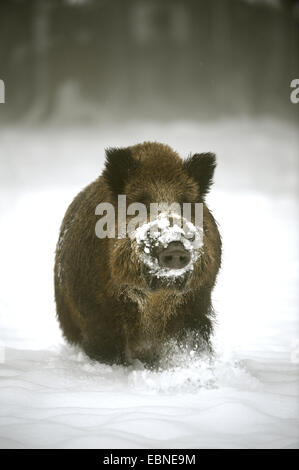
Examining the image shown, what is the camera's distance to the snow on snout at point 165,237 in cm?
357

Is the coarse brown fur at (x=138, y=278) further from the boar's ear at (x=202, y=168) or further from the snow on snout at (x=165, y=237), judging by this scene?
the snow on snout at (x=165, y=237)

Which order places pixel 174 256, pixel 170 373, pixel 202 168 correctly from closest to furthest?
pixel 174 256, pixel 170 373, pixel 202 168

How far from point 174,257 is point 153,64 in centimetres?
2919

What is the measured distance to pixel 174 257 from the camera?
352cm

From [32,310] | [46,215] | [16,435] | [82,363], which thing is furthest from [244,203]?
[16,435]

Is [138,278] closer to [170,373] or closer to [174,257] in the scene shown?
[174,257]

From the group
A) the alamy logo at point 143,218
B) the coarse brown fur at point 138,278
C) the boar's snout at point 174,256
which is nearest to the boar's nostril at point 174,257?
the boar's snout at point 174,256

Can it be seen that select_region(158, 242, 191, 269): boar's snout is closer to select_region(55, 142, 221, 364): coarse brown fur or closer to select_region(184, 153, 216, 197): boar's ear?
select_region(55, 142, 221, 364): coarse brown fur

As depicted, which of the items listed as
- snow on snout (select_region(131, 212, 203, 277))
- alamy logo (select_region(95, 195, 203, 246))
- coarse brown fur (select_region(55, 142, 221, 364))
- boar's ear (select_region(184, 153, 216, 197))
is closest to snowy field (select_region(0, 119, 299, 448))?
coarse brown fur (select_region(55, 142, 221, 364))

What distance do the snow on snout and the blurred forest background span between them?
1431 cm

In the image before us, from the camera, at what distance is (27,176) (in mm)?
26297

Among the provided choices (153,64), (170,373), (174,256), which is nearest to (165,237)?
→ (174,256)

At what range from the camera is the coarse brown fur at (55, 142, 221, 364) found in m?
4.07

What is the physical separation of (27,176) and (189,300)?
76.7 ft
